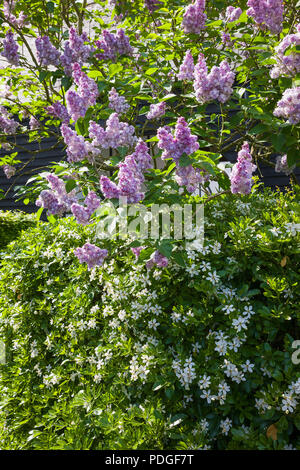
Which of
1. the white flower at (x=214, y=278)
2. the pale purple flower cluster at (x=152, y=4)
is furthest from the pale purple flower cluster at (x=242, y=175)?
the pale purple flower cluster at (x=152, y=4)

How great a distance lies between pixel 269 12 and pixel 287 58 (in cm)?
49

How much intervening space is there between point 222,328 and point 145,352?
16.5 inches

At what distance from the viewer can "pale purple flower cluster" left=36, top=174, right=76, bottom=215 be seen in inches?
91.0

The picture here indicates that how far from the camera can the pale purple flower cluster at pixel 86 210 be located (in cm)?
214

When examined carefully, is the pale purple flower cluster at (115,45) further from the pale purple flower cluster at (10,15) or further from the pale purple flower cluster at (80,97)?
the pale purple flower cluster at (10,15)

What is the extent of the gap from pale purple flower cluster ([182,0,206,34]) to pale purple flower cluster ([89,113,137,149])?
1.02 meters

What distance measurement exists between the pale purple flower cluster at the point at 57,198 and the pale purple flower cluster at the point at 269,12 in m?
1.61

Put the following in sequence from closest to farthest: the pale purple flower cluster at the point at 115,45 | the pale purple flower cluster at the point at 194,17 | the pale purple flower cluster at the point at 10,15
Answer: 1. the pale purple flower cluster at the point at 194,17
2. the pale purple flower cluster at the point at 115,45
3. the pale purple flower cluster at the point at 10,15

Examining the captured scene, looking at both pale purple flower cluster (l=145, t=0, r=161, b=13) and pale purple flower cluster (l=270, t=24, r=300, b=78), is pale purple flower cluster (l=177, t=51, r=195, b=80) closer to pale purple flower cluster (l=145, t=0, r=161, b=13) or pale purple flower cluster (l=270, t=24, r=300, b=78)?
pale purple flower cluster (l=270, t=24, r=300, b=78)

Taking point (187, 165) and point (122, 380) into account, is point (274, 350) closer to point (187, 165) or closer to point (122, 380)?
point (122, 380)

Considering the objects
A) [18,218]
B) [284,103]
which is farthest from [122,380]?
[18,218]

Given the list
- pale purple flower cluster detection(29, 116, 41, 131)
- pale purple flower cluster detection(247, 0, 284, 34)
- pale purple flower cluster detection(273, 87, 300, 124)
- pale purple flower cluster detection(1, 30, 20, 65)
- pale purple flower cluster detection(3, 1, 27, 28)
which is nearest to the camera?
pale purple flower cluster detection(273, 87, 300, 124)

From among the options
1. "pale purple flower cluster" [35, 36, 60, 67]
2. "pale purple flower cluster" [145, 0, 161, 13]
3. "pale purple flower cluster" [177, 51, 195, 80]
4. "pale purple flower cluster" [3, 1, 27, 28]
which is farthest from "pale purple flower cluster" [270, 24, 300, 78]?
"pale purple flower cluster" [3, 1, 27, 28]

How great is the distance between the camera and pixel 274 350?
204 centimetres
